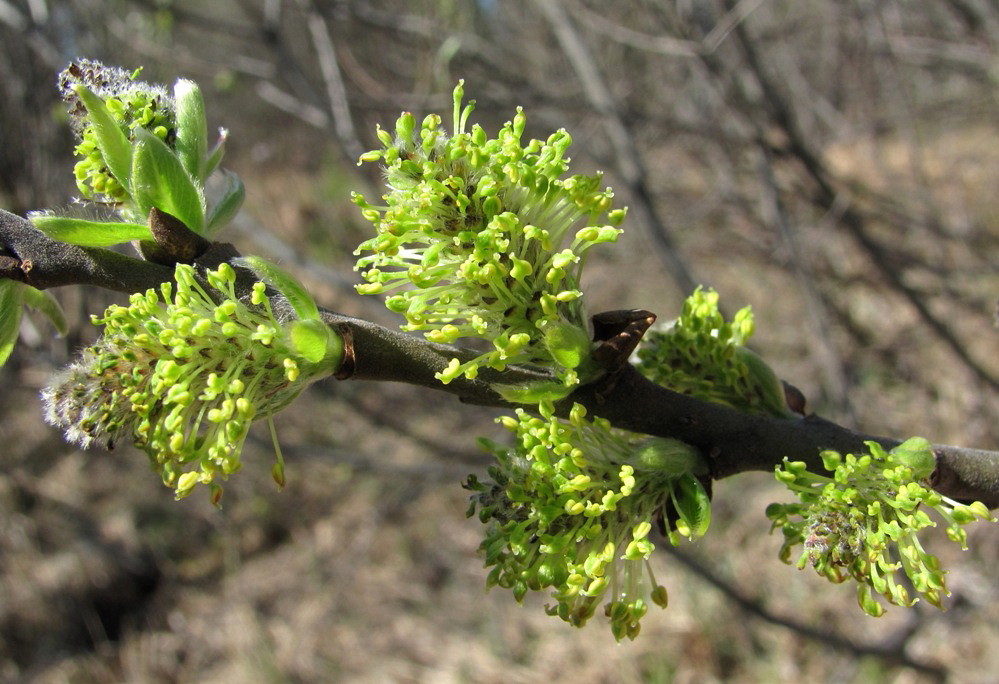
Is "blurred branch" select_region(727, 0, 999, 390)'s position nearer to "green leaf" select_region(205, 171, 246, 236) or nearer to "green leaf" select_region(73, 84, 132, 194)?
"green leaf" select_region(205, 171, 246, 236)

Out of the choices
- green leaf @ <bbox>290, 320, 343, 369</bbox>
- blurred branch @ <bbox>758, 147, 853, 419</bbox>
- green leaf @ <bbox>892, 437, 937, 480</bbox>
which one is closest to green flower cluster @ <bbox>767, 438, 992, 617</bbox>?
green leaf @ <bbox>892, 437, 937, 480</bbox>

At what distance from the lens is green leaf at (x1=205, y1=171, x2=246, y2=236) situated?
1098 millimetres

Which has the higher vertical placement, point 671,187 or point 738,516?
point 671,187

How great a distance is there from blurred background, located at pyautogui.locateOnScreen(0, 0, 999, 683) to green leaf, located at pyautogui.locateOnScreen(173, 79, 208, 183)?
1.71 meters

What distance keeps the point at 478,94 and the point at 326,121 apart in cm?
92

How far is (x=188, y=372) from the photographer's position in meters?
0.98

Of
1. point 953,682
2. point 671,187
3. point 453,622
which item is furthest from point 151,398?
point 671,187

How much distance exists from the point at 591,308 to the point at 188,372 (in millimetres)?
5750

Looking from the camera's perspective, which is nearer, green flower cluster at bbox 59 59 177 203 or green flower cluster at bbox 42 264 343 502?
green flower cluster at bbox 42 264 343 502

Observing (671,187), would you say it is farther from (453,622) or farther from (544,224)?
(544,224)

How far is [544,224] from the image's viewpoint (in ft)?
3.55

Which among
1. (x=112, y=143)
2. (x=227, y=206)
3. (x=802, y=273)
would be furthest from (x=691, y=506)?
(x=802, y=273)

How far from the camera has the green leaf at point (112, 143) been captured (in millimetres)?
962

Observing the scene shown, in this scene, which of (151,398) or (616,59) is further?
(616,59)
